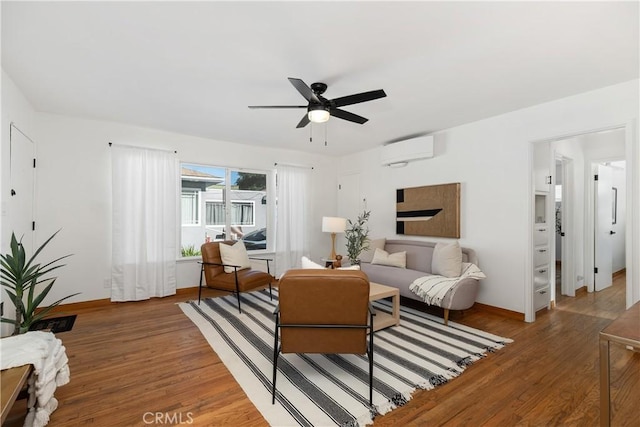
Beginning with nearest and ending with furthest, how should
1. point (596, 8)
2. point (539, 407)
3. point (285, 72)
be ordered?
point (596, 8)
point (539, 407)
point (285, 72)

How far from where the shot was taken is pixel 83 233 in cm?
386

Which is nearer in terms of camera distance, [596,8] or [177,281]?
[596,8]

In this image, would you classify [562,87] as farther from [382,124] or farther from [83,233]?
[83,233]

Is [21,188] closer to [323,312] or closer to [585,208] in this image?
[323,312]

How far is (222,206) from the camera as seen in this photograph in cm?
506

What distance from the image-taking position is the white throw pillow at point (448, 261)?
3.54 m

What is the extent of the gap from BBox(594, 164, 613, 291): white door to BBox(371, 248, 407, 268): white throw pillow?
305cm

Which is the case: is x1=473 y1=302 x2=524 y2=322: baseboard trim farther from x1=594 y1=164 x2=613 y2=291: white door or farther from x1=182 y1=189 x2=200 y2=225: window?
x1=182 y1=189 x2=200 y2=225: window

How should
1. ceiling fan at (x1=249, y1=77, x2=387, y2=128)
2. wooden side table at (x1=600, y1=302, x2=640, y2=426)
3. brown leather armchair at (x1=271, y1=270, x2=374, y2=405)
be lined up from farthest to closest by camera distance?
1. ceiling fan at (x1=249, y1=77, x2=387, y2=128)
2. brown leather armchair at (x1=271, y1=270, x2=374, y2=405)
3. wooden side table at (x1=600, y1=302, x2=640, y2=426)

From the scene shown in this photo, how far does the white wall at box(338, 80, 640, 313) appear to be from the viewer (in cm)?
294

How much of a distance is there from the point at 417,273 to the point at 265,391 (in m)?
2.53

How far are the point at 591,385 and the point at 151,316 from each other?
14.3 ft

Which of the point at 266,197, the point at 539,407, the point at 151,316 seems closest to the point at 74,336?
the point at 151,316

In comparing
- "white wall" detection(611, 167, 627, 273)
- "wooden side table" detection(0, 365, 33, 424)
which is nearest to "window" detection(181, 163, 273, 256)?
"wooden side table" detection(0, 365, 33, 424)
